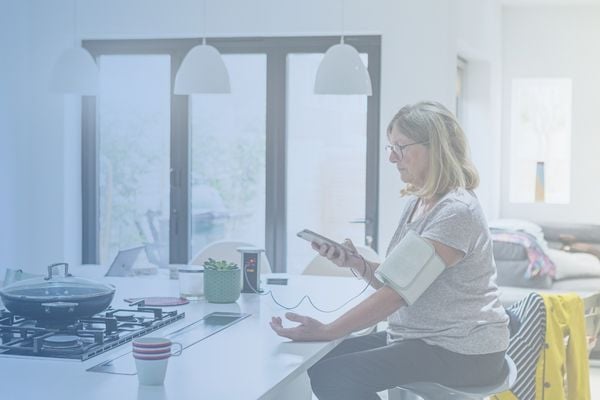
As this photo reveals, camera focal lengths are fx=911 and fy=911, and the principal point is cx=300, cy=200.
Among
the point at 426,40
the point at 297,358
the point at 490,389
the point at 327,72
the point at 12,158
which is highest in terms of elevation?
the point at 426,40

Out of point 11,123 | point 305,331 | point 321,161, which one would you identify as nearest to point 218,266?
point 305,331

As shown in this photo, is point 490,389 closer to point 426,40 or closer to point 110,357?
point 110,357

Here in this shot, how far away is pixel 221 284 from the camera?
3152mm

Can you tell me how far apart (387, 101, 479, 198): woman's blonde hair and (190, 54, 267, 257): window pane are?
3182 millimetres

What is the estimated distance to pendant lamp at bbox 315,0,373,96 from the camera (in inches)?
159

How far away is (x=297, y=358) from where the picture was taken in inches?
90.4

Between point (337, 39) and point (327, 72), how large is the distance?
1.75m

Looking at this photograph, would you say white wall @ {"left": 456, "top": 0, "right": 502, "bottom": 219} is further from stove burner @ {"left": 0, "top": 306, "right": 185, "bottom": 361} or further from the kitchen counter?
stove burner @ {"left": 0, "top": 306, "right": 185, "bottom": 361}

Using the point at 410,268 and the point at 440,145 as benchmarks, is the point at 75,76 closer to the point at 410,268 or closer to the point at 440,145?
the point at 440,145

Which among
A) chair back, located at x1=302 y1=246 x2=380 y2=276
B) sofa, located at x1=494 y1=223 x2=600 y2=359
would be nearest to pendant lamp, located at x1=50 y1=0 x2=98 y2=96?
chair back, located at x1=302 y1=246 x2=380 y2=276

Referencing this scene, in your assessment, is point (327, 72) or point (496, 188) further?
point (496, 188)

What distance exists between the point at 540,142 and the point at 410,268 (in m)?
5.77

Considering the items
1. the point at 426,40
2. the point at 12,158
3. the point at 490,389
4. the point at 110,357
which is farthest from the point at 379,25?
the point at 110,357

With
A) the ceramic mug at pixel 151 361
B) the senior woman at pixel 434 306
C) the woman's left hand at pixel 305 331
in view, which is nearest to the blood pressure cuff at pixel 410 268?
the senior woman at pixel 434 306
